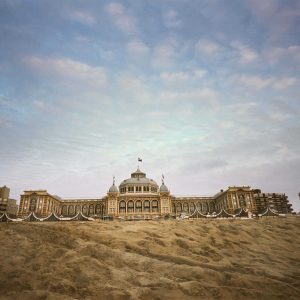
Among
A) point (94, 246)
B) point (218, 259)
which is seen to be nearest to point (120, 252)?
point (94, 246)

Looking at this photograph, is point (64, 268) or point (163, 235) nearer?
point (64, 268)

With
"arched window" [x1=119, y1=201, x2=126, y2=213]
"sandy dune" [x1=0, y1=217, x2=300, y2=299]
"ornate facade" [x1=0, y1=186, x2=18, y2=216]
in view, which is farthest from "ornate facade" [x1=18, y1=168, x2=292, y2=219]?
"sandy dune" [x1=0, y1=217, x2=300, y2=299]

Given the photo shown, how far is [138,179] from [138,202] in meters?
10.5

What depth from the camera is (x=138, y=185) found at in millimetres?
100938

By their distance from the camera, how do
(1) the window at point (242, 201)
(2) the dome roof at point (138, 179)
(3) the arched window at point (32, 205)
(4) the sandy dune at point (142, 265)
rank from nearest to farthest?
(4) the sandy dune at point (142, 265) < (1) the window at point (242, 201) < (3) the arched window at point (32, 205) < (2) the dome roof at point (138, 179)

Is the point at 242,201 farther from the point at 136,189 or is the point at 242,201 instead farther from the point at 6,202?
the point at 6,202

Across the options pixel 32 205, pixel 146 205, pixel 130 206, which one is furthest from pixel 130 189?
pixel 32 205

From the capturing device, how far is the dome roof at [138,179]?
102 metres

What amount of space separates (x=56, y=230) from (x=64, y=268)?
26.5ft

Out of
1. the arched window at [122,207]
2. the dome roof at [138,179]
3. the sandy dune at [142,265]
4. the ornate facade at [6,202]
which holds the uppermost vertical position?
the dome roof at [138,179]

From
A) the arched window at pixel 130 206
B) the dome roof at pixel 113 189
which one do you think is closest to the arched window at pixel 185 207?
the arched window at pixel 130 206

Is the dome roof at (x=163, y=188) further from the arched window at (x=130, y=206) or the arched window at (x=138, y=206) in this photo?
the arched window at (x=130, y=206)

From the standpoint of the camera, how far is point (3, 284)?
14953mm

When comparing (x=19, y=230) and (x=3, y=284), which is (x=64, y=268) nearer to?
(x=3, y=284)
